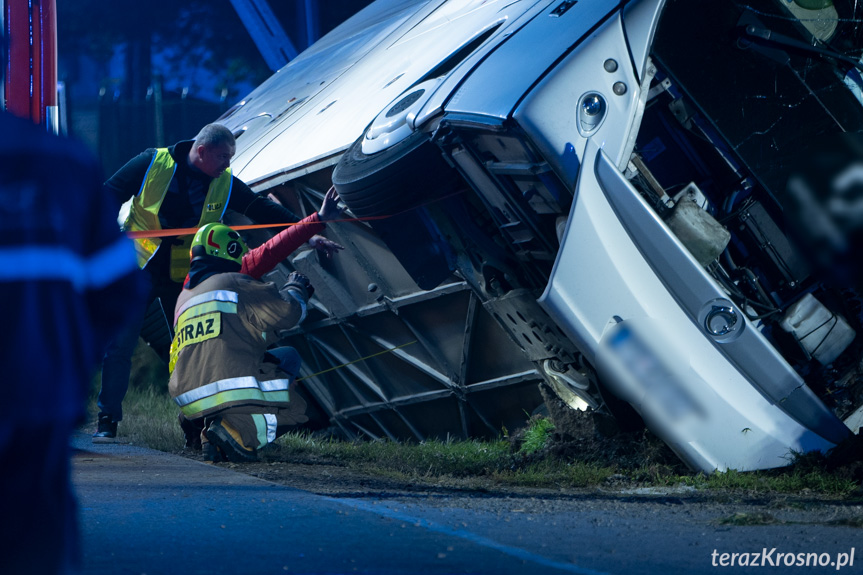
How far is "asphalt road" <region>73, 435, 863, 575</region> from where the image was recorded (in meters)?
2.51

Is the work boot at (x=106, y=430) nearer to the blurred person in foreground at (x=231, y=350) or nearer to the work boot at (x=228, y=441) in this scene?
the blurred person in foreground at (x=231, y=350)

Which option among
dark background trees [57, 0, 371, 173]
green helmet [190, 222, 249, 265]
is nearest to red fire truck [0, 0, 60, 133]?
green helmet [190, 222, 249, 265]

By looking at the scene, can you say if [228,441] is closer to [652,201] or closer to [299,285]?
[299,285]

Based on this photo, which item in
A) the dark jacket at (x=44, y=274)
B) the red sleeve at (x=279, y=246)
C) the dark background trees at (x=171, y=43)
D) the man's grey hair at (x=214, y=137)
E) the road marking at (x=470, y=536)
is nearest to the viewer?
the dark jacket at (x=44, y=274)

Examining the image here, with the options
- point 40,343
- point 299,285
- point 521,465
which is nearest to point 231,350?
point 299,285

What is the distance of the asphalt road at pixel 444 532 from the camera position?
251 centimetres

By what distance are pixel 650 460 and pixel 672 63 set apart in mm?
1660

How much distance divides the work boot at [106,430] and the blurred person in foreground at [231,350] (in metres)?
0.76

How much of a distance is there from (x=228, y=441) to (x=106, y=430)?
131cm

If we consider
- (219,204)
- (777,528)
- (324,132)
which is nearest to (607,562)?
(777,528)

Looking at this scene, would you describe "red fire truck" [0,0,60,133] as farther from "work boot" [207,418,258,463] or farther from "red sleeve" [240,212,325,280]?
"work boot" [207,418,258,463]

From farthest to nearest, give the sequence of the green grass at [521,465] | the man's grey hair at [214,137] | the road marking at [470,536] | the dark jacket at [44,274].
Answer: the man's grey hair at [214,137] → the green grass at [521,465] → the road marking at [470,536] → the dark jacket at [44,274]

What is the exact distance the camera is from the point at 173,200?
5535mm

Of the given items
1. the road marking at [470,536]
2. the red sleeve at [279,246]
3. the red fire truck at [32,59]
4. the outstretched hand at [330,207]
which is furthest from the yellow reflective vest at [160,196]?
the road marking at [470,536]
